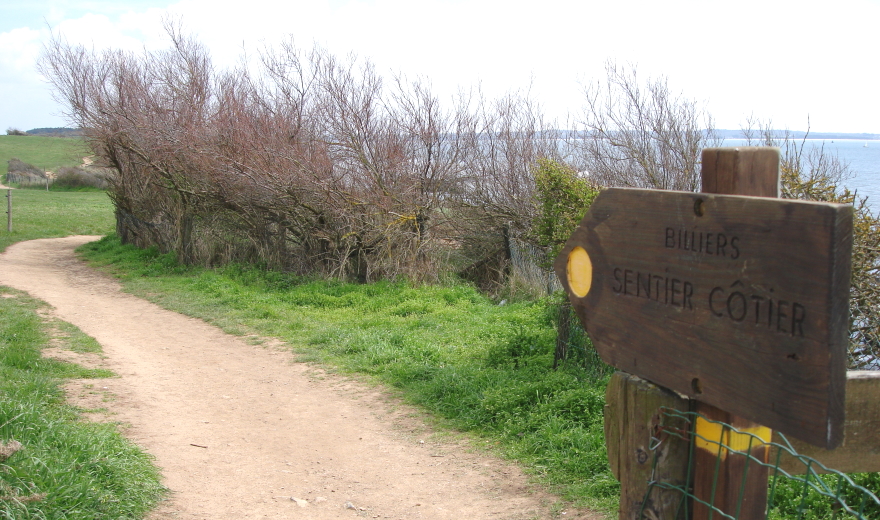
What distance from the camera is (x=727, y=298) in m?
1.48

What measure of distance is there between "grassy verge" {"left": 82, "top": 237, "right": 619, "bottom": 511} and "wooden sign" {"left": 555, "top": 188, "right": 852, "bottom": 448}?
282cm

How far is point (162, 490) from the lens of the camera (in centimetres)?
453

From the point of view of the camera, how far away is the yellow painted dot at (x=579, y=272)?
77.5 inches

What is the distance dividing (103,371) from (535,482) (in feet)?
16.5

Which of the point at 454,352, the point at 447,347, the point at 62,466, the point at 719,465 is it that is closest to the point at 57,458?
the point at 62,466

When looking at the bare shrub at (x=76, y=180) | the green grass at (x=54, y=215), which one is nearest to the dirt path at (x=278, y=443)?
the green grass at (x=54, y=215)

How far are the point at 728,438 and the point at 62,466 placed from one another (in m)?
3.83

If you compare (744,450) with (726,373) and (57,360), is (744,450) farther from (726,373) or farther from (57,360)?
(57,360)

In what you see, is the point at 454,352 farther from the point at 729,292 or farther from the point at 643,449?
the point at 729,292

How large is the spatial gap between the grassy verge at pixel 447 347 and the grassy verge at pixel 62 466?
8.43 feet

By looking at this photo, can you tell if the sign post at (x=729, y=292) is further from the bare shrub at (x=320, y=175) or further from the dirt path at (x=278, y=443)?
the bare shrub at (x=320, y=175)

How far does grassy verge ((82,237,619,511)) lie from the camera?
5188mm

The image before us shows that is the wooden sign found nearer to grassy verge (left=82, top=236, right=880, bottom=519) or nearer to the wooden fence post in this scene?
the wooden fence post

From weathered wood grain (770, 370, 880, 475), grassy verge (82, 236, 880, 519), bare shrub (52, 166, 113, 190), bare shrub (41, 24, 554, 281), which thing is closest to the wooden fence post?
weathered wood grain (770, 370, 880, 475)
